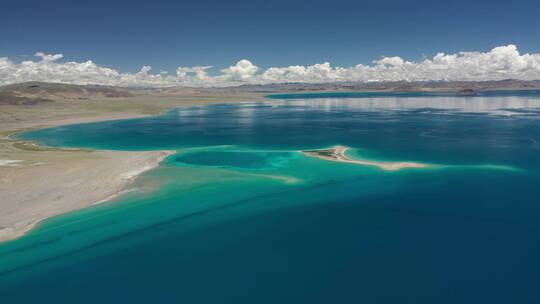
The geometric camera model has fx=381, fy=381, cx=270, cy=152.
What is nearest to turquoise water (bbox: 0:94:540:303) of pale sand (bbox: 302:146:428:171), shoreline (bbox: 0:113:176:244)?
shoreline (bbox: 0:113:176:244)

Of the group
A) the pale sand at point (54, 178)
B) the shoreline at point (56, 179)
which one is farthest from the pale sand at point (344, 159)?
the pale sand at point (54, 178)

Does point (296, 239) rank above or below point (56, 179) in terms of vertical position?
below

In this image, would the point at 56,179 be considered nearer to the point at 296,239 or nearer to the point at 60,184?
the point at 60,184

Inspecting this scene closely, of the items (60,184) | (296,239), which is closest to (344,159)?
(296,239)

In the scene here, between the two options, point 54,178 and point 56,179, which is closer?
point 56,179

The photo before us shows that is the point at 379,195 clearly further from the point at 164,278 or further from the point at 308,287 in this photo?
the point at 164,278

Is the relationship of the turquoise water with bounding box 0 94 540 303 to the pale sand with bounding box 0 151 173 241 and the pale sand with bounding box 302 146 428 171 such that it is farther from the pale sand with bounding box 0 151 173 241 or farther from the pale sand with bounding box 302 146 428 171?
the pale sand with bounding box 302 146 428 171
